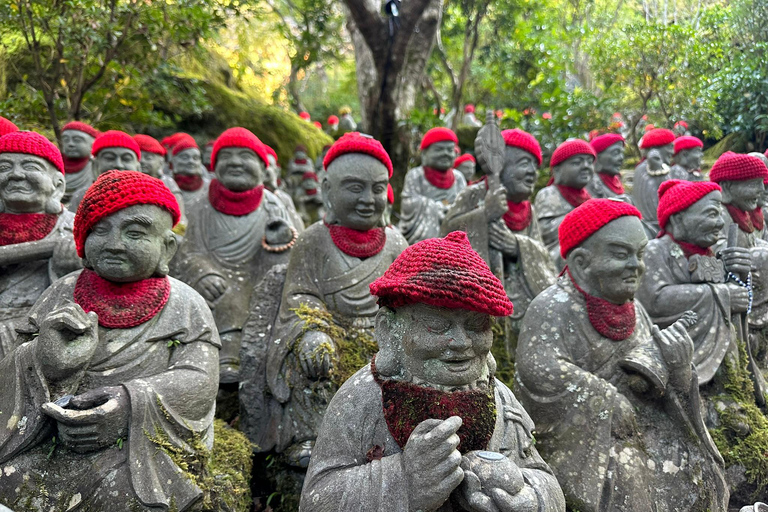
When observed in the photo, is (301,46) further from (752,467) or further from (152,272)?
(752,467)

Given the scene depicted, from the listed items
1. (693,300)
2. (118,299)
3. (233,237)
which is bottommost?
(693,300)

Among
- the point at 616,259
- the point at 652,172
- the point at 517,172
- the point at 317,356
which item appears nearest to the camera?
the point at 616,259

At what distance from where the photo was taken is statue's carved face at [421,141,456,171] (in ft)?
34.6

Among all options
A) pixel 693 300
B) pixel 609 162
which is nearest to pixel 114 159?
pixel 693 300

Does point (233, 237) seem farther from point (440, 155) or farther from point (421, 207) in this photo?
point (440, 155)

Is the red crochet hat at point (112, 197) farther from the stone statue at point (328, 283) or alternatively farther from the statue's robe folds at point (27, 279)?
the stone statue at point (328, 283)

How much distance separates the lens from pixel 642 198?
11.1 metres

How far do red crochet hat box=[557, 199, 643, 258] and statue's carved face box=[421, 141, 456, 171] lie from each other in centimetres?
641

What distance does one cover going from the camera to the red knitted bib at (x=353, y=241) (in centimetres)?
523

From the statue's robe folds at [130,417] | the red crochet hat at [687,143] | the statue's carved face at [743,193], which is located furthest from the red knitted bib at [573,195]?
the statue's robe folds at [130,417]

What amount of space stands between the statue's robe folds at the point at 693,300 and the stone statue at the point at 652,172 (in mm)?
5319

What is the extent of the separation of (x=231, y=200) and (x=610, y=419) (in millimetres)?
4848

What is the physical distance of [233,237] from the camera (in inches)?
276

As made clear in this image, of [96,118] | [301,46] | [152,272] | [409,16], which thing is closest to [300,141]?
[301,46]
